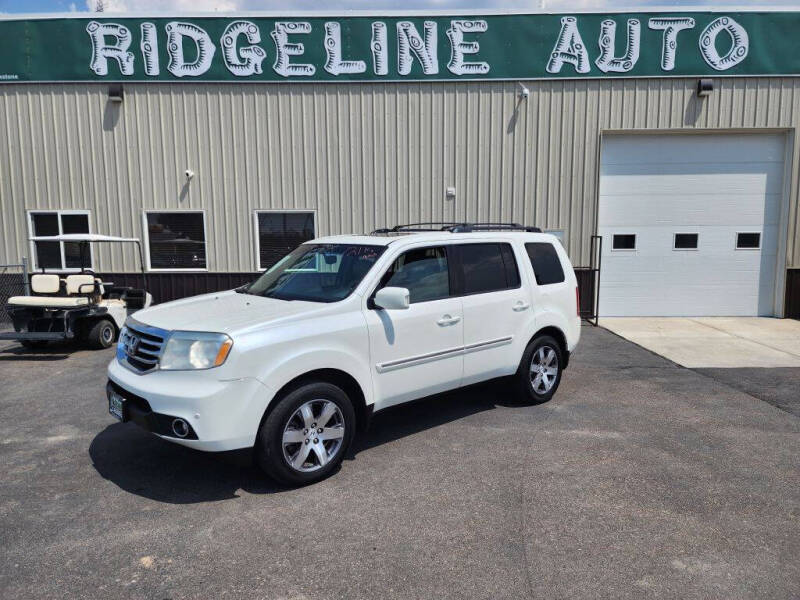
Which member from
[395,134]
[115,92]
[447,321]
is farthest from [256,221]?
[447,321]

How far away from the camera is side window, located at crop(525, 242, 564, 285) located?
6.05 meters

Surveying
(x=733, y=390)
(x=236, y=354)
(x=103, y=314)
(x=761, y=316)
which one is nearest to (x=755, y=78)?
(x=761, y=316)

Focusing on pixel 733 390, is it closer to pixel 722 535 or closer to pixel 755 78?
pixel 722 535

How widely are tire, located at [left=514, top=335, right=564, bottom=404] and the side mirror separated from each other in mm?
2035

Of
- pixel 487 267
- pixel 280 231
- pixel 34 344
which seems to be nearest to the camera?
pixel 487 267

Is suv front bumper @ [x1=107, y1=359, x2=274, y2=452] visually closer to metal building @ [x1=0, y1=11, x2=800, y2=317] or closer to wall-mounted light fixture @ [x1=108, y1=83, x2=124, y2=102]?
metal building @ [x1=0, y1=11, x2=800, y2=317]

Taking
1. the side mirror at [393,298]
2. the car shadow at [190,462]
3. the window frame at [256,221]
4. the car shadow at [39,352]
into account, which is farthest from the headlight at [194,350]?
the window frame at [256,221]

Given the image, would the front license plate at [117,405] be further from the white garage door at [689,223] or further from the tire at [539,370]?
the white garage door at [689,223]

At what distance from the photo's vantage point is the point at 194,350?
3873mm

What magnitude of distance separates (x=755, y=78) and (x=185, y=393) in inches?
522

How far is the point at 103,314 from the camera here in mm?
9117

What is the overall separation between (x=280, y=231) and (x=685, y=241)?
358 inches

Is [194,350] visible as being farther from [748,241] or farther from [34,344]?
[748,241]

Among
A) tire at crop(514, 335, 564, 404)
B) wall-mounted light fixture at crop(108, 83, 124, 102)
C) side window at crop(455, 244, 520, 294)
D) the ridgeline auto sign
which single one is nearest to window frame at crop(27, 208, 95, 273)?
wall-mounted light fixture at crop(108, 83, 124, 102)
